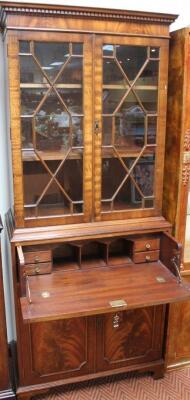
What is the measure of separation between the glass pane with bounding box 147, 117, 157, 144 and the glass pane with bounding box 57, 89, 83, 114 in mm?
357

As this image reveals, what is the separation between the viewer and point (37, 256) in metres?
1.83

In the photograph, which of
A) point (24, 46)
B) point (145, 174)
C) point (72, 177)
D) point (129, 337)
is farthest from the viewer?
point (129, 337)

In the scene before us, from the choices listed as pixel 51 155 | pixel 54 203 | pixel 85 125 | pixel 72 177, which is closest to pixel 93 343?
pixel 54 203

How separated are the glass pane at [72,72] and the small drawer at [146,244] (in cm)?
87

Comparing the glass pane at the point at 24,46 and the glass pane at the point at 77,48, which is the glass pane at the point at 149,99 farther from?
the glass pane at the point at 24,46

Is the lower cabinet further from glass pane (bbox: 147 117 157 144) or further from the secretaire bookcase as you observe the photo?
glass pane (bbox: 147 117 157 144)

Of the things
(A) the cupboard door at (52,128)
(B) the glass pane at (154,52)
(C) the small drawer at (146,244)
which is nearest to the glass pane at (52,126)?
(A) the cupboard door at (52,128)

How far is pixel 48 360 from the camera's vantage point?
1.96m

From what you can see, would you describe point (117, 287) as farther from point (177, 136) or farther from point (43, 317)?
point (177, 136)

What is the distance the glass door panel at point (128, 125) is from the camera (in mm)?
1739

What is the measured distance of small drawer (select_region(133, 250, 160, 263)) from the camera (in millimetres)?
1989

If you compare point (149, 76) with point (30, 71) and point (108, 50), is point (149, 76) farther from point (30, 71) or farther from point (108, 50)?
point (30, 71)

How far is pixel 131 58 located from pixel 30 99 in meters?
0.51

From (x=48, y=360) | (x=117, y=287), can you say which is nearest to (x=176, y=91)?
(x=117, y=287)
